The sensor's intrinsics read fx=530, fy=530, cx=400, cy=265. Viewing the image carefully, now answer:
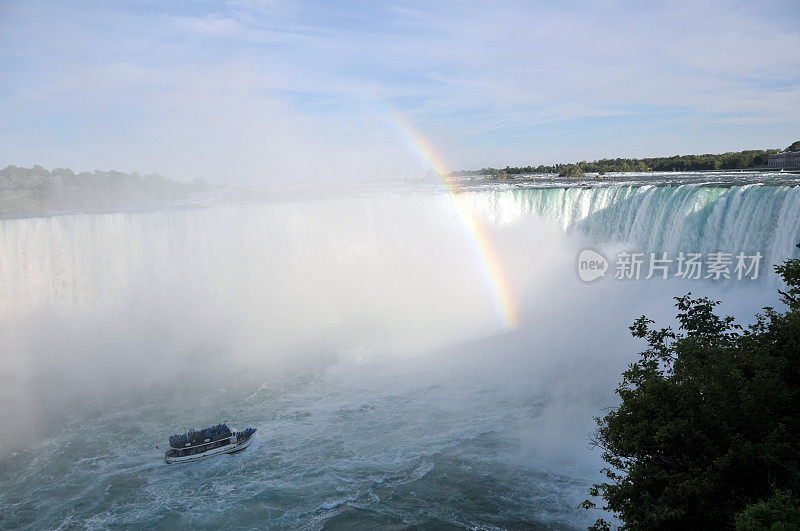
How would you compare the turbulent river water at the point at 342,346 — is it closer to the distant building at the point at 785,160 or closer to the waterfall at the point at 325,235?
the waterfall at the point at 325,235

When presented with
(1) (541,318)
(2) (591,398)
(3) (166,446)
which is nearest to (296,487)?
(3) (166,446)

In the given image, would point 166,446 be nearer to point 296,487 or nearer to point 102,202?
point 296,487

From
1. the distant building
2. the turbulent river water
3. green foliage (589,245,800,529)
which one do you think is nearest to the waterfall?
the turbulent river water

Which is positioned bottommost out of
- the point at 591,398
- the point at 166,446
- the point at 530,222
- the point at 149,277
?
the point at 166,446

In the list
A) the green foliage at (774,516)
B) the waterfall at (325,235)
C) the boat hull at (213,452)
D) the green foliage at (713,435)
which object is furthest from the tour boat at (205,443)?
the waterfall at (325,235)

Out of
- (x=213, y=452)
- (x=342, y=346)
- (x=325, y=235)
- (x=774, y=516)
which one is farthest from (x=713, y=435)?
(x=325, y=235)

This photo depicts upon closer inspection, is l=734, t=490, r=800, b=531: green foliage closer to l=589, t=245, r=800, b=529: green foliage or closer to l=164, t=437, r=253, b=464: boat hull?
l=589, t=245, r=800, b=529: green foliage

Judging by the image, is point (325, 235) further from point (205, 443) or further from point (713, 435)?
point (713, 435)
